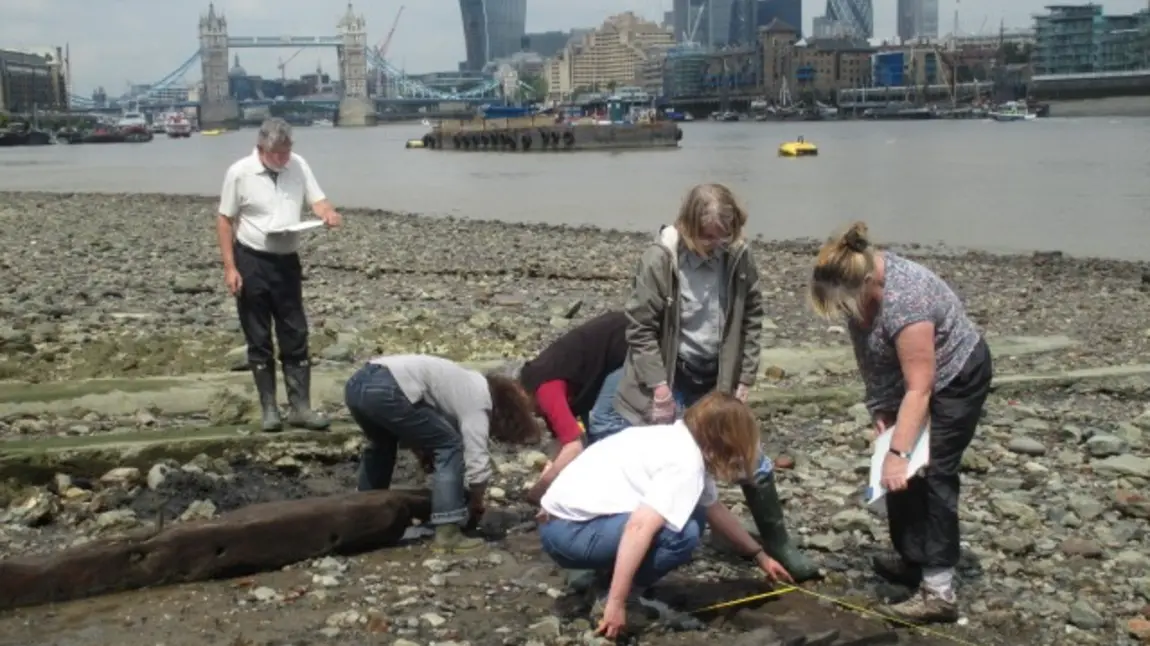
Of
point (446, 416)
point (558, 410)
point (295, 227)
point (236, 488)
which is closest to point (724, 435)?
point (558, 410)

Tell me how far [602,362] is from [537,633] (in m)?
1.30

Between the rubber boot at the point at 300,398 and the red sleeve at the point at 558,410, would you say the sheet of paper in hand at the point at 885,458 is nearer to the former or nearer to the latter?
the red sleeve at the point at 558,410

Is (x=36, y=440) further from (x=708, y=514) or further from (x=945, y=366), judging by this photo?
(x=945, y=366)

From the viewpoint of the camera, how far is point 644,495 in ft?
16.4

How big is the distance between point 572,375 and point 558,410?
0.52 ft

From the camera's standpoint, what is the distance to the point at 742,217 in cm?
540

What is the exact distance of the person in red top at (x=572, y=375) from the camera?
19.5 ft

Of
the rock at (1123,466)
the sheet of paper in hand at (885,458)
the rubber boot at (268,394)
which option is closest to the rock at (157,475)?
the rubber boot at (268,394)

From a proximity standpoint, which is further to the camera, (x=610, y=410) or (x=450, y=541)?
(x=450, y=541)

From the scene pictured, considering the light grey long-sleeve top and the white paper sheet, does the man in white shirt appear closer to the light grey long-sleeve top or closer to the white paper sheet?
the white paper sheet

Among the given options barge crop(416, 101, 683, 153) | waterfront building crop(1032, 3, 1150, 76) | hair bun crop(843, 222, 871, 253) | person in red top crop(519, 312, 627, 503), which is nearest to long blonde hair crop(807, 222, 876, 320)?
hair bun crop(843, 222, 871, 253)

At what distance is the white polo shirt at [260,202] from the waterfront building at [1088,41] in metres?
178

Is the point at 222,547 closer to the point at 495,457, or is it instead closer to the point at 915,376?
the point at 495,457

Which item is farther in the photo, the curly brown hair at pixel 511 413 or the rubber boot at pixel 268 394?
the rubber boot at pixel 268 394
